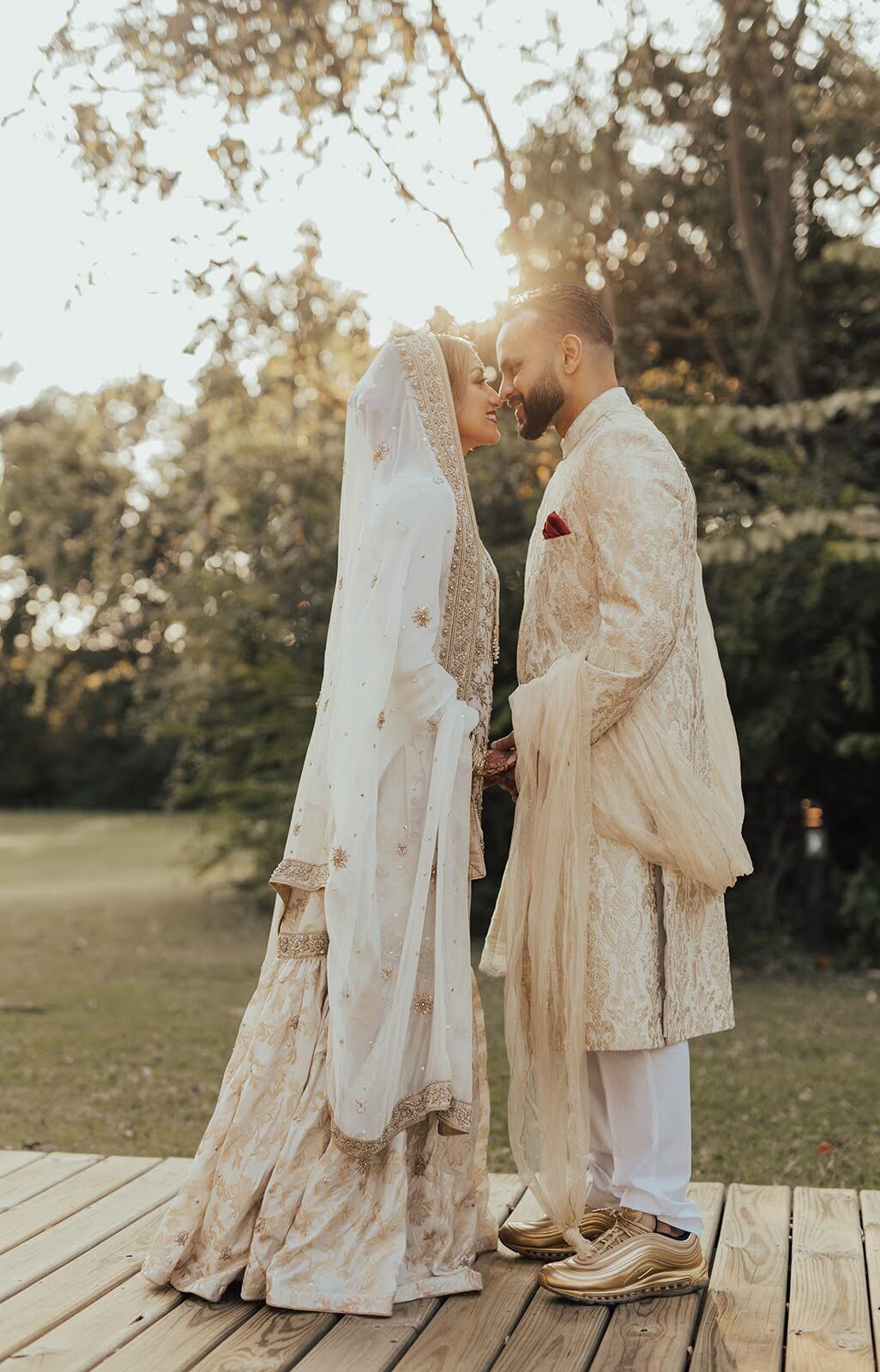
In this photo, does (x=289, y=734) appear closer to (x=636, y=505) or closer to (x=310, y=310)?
(x=310, y=310)

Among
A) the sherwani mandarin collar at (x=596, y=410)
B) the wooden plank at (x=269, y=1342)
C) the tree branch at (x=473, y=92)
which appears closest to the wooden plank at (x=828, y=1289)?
the wooden plank at (x=269, y=1342)

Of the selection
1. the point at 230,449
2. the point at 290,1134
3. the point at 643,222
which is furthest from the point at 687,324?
the point at 290,1134

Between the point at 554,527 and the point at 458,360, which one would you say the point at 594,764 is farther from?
the point at 458,360

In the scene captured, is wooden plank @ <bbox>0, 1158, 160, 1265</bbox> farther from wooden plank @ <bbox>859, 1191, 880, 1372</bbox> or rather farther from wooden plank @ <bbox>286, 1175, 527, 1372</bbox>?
wooden plank @ <bbox>859, 1191, 880, 1372</bbox>

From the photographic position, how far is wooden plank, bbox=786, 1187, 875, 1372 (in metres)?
2.40

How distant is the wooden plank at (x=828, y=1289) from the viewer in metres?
2.40

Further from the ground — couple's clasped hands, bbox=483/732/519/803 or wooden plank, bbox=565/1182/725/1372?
couple's clasped hands, bbox=483/732/519/803

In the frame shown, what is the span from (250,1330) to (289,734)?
20.5 feet

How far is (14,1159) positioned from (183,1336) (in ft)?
4.42

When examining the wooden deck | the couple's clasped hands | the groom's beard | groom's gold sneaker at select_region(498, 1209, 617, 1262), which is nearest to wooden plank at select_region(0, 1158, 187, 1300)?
the wooden deck

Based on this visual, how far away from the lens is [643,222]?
28.6ft

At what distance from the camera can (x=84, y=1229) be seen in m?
3.06

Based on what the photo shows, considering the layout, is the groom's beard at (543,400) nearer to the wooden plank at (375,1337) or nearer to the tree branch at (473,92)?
the wooden plank at (375,1337)

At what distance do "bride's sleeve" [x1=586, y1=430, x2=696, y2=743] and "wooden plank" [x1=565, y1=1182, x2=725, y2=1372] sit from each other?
3.57 ft
